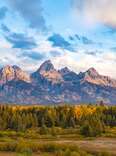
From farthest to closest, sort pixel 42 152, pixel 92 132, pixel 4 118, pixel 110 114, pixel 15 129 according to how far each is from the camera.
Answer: pixel 110 114 → pixel 4 118 → pixel 15 129 → pixel 92 132 → pixel 42 152

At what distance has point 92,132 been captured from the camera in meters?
107

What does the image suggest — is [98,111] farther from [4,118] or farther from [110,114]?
[4,118]

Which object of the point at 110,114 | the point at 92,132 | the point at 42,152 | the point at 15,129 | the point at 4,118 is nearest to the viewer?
the point at 42,152

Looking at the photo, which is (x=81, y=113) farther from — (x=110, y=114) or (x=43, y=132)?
(x=43, y=132)

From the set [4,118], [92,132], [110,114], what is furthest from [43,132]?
[110,114]

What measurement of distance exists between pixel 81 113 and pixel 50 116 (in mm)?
16768

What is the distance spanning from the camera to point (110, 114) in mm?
160500

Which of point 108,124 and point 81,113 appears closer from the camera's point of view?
point 108,124

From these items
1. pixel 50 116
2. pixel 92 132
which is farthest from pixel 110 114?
pixel 92 132

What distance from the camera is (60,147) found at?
6869 centimetres

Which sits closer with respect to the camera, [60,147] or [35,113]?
[60,147]

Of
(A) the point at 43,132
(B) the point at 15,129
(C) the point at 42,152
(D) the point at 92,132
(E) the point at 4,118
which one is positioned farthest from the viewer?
(E) the point at 4,118

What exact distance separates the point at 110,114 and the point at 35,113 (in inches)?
1117

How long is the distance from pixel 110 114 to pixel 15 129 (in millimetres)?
38966
